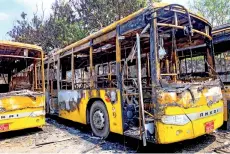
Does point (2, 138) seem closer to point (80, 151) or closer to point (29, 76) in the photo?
point (29, 76)

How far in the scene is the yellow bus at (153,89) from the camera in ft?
14.4

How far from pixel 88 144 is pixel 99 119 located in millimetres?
716

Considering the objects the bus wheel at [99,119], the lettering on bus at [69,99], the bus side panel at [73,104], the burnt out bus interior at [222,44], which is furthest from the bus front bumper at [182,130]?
the lettering on bus at [69,99]

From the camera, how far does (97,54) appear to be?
7.97 meters

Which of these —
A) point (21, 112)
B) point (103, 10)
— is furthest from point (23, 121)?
point (103, 10)

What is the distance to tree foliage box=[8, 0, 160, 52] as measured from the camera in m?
18.2

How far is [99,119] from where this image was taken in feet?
20.2

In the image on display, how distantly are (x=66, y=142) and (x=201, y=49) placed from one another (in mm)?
4901

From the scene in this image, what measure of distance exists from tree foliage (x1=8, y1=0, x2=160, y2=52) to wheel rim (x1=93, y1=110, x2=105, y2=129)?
13101 mm

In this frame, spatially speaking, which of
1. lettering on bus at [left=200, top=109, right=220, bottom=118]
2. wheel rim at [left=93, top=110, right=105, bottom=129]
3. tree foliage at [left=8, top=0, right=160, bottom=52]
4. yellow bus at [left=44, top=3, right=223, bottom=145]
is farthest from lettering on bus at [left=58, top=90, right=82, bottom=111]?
tree foliage at [left=8, top=0, right=160, bottom=52]

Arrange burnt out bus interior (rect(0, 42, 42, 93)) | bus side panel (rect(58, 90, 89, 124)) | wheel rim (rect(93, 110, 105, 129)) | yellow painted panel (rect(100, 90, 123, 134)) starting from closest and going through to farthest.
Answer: yellow painted panel (rect(100, 90, 123, 134)) → wheel rim (rect(93, 110, 105, 129)) → bus side panel (rect(58, 90, 89, 124)) → burnt out bus interior (rect(0, 42, 42, 93))

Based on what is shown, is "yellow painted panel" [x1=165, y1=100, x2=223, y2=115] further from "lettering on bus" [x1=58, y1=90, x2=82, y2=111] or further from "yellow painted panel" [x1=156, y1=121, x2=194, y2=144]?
"lettering on bus" [x1=58, y1=90, x2=82, y2=111]

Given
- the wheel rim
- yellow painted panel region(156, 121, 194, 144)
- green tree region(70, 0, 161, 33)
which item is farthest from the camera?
green tree region(70, 0, 161, 33)

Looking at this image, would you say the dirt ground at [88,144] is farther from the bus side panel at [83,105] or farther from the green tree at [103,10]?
the green tree at [103,10]
